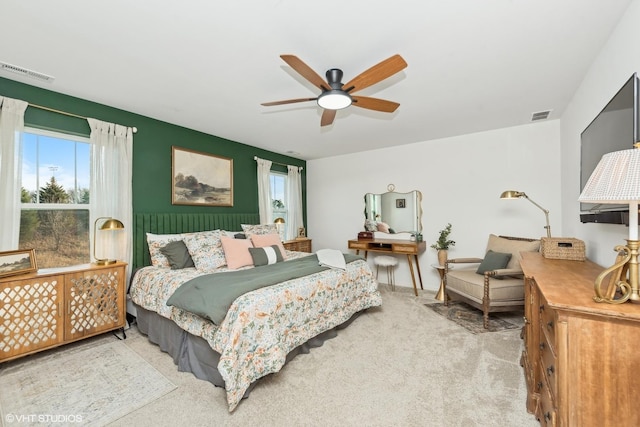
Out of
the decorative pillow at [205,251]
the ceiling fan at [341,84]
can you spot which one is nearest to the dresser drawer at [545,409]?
the ceiling fan at [341,84]

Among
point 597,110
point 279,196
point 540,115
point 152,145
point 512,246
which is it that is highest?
point 540,115

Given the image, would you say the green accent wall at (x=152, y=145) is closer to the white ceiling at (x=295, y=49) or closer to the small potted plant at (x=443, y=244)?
the white ceiling at (x=295, y=49)

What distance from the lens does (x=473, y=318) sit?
3221 millimetres

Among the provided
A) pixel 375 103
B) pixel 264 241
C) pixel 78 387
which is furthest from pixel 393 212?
pixel 78 387

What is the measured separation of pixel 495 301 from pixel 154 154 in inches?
171

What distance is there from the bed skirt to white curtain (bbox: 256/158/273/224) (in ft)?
7.50

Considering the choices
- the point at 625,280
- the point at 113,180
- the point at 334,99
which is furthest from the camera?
the point at 113,180

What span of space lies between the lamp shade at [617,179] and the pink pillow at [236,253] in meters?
2.91

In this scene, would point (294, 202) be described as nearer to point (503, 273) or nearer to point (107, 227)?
point (107, 227)

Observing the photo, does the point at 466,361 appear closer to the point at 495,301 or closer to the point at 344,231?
the point at 495,301

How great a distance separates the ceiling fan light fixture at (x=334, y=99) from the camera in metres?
2.13

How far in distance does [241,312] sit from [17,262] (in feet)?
6.74

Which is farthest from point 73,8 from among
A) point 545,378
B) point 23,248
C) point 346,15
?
point 545,378

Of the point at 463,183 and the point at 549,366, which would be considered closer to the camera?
the point at 549,366
